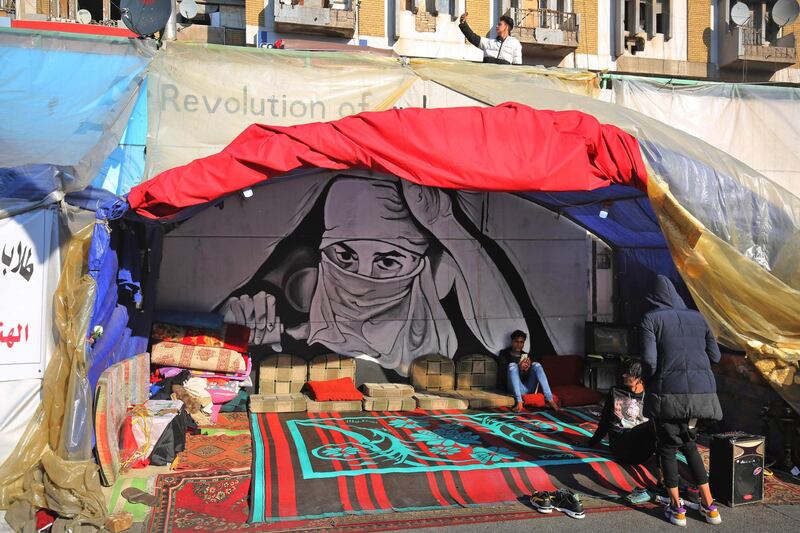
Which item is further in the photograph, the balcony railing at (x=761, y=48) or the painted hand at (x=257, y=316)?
the balcony railing at (x=761, y=48)

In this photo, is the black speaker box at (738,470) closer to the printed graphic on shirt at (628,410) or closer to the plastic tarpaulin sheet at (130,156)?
the printed graphic on shirt at (628,410)

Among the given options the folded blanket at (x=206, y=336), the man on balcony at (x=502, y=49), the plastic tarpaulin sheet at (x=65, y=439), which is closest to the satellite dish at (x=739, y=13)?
the man on balcony at (x=502, y=49)

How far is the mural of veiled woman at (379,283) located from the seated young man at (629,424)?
3.09 meters

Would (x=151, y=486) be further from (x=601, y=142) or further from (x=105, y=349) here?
(x=601, y=142)

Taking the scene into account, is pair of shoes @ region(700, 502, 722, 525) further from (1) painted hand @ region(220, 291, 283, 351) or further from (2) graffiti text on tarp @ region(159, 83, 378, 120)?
(2) graffiti text on tarp @ region(159, 83, 378, 120)

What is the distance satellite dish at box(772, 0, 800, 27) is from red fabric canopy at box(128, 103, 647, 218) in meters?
10.2

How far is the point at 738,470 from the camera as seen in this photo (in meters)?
5.39

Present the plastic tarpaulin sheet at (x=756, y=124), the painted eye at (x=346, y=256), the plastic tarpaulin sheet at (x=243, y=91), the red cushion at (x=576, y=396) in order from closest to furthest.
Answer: the plastic tarpaulin sheet at (x=243, y=91)
the red cushion at (x=576, y=396)
the painted eye at (x=346, y=256)
the plastic tarpaulin sheet at (x=756, y=124)

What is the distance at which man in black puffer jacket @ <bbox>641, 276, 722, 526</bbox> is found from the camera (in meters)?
4.94

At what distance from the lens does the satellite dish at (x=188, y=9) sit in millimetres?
14209

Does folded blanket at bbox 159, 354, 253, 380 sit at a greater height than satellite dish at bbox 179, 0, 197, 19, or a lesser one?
lesser

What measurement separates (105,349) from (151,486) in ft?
4.24

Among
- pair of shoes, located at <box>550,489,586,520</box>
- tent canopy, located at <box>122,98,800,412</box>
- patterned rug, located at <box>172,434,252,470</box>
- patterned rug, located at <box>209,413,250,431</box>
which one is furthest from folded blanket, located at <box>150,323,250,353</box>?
pair of shoes, located at <box>550,489,586,520</box>

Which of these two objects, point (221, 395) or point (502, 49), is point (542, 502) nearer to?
point (221, 395)
